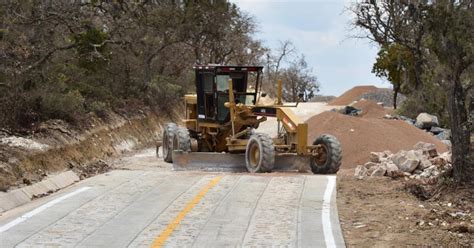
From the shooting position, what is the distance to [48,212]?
11344 mm

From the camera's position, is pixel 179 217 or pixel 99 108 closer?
pixel 179 217

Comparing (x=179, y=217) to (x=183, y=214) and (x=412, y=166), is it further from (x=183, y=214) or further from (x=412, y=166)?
(x=412, y=166)

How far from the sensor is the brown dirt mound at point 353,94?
220 feet

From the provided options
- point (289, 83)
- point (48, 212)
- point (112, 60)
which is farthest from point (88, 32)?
point (289, 83)

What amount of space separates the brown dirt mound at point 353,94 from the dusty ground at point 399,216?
5153 centimetres

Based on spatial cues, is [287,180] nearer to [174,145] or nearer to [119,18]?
[174,145]

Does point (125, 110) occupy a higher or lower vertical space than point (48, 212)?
higher

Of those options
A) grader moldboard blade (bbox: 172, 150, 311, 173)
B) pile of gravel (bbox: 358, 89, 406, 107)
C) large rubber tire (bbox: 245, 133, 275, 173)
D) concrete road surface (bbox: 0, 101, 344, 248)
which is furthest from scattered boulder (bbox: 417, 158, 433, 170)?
pile of gravel (bbox: 358, 89, 406, 107)

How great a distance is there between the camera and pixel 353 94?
7156 centimetres

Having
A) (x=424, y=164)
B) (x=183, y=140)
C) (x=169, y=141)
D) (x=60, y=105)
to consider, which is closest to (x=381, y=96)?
(x=169, y=141)

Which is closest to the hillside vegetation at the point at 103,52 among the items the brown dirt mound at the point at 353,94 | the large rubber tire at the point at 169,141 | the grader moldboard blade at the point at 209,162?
the large rubber tire at the point at 169,141

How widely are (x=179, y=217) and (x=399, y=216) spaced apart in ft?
12.2

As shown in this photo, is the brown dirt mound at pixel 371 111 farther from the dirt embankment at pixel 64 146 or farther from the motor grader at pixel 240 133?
the motor grader at pixel 240 133

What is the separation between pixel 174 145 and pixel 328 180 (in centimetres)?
649
